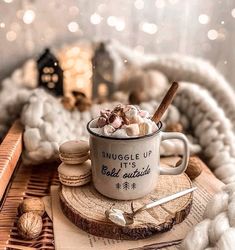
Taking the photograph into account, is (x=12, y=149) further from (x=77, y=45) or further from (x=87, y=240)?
(x=77, y=45)

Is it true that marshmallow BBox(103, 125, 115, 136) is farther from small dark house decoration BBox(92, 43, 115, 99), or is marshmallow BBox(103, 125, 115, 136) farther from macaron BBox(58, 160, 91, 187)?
small dark house decoration BBox(92, 43, 115, 99)

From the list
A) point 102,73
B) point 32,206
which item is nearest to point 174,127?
point 102,73

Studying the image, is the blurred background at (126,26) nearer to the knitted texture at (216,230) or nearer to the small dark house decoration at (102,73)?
the small dark house decoration at (102,73)

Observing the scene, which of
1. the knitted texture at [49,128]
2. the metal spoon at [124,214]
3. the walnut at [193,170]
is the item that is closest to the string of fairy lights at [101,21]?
the knitted texture at [49,128]

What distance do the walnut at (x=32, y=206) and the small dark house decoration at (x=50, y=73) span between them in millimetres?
356

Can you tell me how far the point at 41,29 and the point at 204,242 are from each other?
2.07ft

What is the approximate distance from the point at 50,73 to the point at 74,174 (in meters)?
0.35

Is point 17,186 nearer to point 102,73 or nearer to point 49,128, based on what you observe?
point 49,128

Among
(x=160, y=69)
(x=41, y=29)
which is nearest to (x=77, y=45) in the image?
(x=41, y=29)

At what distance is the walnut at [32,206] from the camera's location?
0.58 metres

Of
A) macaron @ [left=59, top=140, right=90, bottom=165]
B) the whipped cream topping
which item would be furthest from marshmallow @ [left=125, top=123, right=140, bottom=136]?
macaron @ [left=59, top=140, right=90, bottom=165]

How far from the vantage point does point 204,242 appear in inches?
18.7

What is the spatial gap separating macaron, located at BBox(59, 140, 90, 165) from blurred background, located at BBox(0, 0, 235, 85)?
14.6 inches

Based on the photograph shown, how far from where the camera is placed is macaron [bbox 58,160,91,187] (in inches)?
23.9
